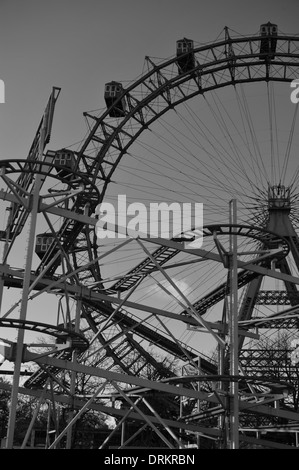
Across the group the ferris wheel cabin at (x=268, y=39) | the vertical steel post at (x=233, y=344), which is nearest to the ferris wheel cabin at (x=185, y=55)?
the ferris wheel cabin at (x=268, y=39)

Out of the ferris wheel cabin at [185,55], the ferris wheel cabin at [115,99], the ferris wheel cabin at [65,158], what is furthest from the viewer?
the ferris wheel cabin at [185,55]

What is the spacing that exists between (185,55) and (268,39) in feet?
15.9

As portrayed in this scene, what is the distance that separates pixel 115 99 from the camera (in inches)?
1442

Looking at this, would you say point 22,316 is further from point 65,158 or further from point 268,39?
point 268,39

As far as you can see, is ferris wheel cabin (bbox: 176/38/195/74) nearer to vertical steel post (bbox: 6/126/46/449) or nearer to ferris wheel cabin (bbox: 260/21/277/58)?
ferris wheel cabin (bbox: 260/21/277/58)

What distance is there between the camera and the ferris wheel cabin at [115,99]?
120 feet

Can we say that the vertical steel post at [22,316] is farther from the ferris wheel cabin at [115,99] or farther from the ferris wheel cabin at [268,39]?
the ferris wheel cabin at [268,39]

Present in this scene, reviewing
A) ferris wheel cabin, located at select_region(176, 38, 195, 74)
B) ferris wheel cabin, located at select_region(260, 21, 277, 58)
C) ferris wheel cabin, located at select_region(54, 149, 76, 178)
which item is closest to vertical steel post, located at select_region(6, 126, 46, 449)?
ferris wheel cabin, located at select_region(54, 149, 76, 178)

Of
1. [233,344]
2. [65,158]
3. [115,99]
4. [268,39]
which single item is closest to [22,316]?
[233,344]

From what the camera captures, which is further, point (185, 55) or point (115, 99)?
point (185, 55)

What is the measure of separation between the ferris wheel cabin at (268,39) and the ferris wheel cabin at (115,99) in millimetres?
8527
